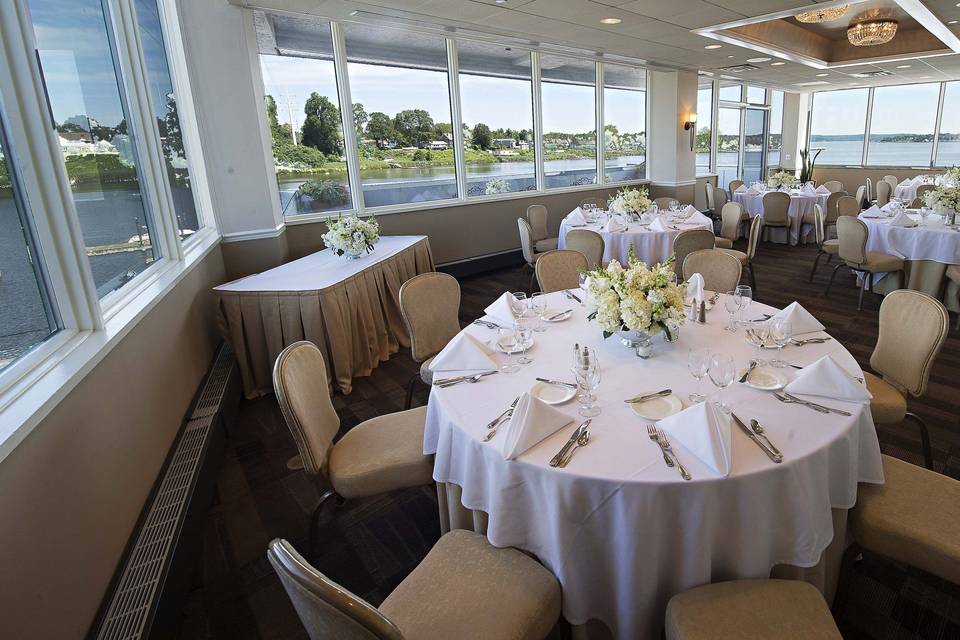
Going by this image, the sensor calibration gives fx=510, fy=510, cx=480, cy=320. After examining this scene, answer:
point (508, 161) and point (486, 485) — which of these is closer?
point (486, 485)

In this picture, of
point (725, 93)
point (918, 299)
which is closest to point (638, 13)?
point (918, 299)

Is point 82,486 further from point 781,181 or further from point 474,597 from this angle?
point 781,181

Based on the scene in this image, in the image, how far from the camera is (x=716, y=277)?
3.78 meters

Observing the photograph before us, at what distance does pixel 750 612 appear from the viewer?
1.40m

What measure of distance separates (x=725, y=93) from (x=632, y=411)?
43.3 ft

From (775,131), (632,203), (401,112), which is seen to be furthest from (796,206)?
(775,131)

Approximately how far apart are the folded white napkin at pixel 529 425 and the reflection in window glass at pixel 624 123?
864cm

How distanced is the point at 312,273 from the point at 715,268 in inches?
129

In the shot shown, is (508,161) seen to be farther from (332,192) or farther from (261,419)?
(261,419)

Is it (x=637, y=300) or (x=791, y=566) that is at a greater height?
(x=637, y=300)

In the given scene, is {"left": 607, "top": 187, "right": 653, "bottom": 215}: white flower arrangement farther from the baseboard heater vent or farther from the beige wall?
the beige wall

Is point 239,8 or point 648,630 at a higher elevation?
point 239,8

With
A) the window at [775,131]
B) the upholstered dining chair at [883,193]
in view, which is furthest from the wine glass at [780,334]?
the window at [775,131]

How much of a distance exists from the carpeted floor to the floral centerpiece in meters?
1.24
